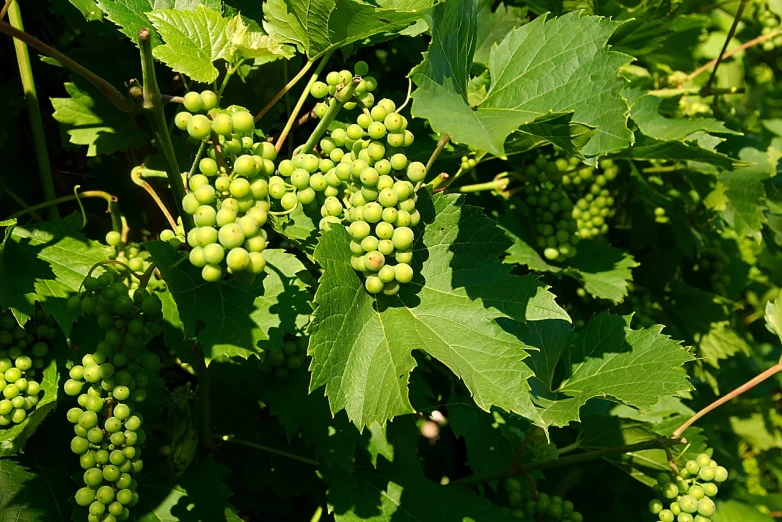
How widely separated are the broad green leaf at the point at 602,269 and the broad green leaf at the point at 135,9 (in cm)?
135

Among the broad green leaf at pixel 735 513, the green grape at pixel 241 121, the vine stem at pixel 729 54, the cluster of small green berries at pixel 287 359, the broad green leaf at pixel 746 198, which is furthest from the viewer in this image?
the vine stem at pixel 729 54

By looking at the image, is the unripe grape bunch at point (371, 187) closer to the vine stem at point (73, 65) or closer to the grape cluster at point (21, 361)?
the vine stem at point (73, 65)

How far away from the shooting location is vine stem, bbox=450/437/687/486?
1.86 meters

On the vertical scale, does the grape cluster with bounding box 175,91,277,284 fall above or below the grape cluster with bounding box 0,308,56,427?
above

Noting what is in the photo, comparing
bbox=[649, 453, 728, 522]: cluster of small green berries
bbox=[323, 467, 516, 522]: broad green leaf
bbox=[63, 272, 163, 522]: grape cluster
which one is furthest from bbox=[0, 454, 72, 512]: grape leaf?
bbox=[649, 453, 728, 522]: cluster of small green berries

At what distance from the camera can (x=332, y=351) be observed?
1.38 meters

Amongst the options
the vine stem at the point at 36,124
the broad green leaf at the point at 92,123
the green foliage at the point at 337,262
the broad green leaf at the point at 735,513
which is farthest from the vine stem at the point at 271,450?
the broad green leaf at the point at 735,513

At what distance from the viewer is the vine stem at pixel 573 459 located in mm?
1863

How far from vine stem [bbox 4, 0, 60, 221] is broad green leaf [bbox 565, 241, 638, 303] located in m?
1.56

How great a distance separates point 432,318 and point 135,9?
0.96m

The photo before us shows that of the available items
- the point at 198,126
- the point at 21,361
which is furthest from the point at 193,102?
the point at 21,361

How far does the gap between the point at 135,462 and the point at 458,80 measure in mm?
1058

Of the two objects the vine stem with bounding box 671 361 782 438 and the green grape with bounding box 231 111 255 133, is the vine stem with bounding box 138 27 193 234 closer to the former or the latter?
the green grape with bounding box 231 111 255 133

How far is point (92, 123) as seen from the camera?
197 centimetres
